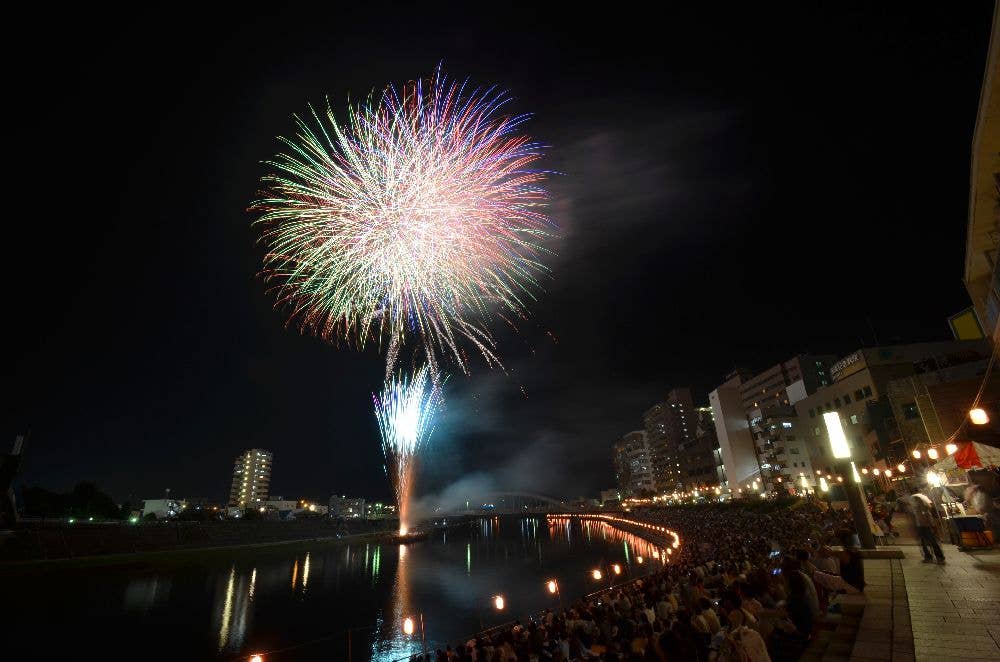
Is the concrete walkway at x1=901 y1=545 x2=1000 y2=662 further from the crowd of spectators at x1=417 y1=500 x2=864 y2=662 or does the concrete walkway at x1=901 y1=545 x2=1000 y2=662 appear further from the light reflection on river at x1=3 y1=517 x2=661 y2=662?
the light reflection on river at x1=3 y1=517 x2=661 y2=662

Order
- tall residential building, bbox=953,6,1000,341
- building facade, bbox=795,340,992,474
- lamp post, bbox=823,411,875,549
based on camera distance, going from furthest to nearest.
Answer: building facade, bbox=795,340,992,474 < lamp post, bbox=823,411,875,549 < tall residential building, bbox=953,6,1000,341

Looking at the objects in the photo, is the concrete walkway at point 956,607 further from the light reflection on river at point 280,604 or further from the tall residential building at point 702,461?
the tall residential building at point 702,461

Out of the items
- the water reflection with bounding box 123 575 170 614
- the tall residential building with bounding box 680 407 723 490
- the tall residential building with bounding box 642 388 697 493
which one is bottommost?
the water reflection with bounding box 123 575 170 614

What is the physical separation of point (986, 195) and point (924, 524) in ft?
37.8

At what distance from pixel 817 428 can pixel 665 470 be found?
84.0m

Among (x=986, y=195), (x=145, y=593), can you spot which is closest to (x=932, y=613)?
(x=986, y=195)

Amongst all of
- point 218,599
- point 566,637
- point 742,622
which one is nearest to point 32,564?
point 218,599

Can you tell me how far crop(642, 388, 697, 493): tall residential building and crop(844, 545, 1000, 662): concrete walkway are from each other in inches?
5234

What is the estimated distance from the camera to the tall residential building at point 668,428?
140 meters

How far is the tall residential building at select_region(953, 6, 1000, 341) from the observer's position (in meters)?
11.1

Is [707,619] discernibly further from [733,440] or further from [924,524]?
[733,440]

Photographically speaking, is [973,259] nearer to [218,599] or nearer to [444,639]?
[444,639]

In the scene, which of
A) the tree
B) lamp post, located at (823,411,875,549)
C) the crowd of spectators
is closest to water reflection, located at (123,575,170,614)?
the crowd of spectators

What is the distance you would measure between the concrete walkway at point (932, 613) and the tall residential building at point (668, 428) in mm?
132943
